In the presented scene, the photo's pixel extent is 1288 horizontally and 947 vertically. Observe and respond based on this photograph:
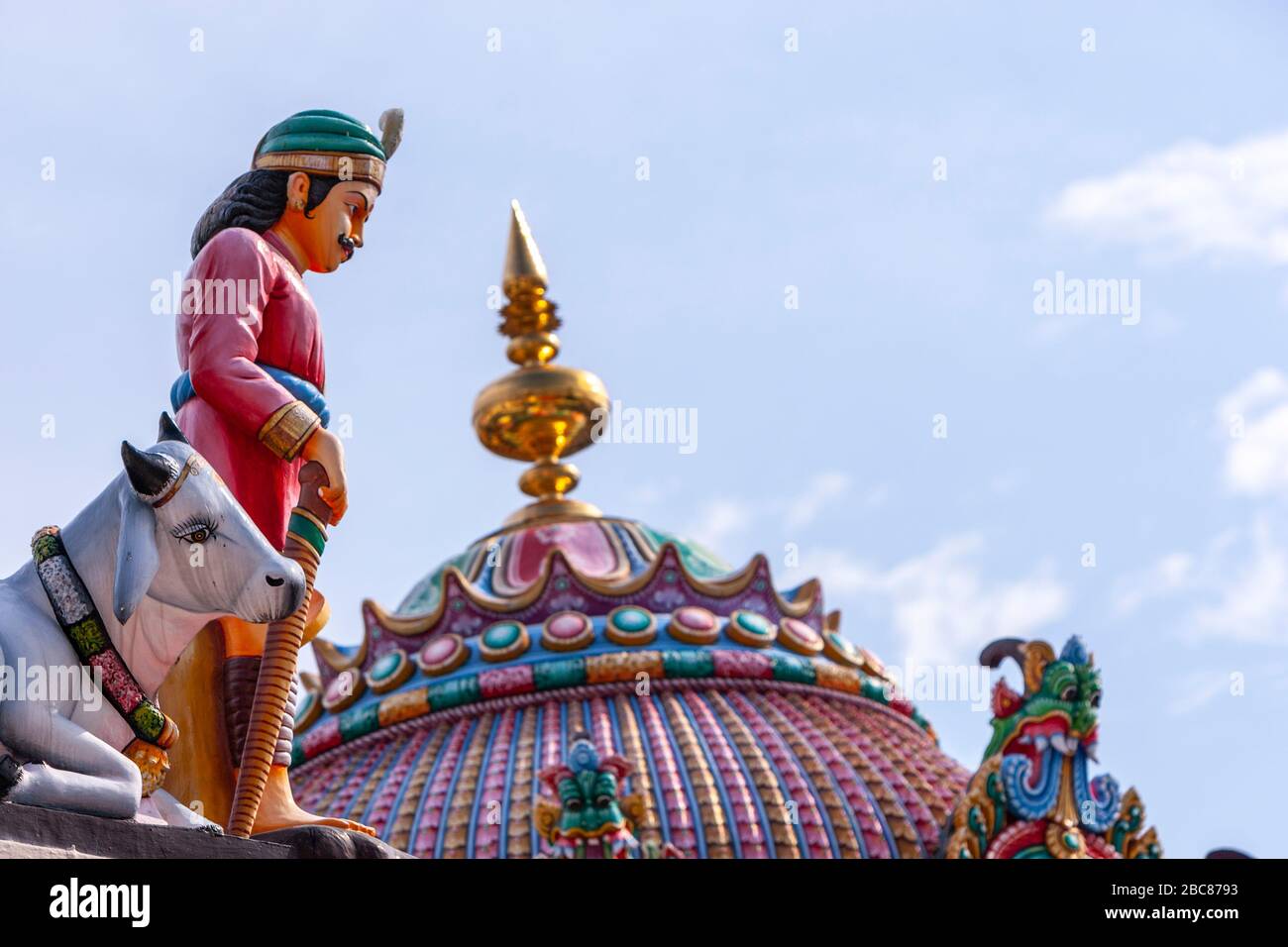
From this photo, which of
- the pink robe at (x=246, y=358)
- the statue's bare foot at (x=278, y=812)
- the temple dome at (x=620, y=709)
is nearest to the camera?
the statue's bare foot at (x=278, y=812)

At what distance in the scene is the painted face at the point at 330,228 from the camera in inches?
355

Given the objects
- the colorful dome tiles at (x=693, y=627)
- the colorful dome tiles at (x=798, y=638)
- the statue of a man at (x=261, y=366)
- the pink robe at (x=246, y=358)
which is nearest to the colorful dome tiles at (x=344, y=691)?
the colorful dome tiles at (x=693, y=627)

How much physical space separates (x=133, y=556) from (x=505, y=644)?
49.7 feet

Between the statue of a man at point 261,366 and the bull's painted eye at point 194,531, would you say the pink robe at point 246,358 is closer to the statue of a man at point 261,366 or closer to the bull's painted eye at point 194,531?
the statue of a man at point 261,366

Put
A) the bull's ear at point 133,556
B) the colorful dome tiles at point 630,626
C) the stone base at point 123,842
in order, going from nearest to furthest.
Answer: the stone base at point 123,842
the bull's ear at point 133,556
the colorful dome tiles at point 630,626

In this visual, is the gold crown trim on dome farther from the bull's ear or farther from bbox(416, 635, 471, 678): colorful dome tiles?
the bull's ear

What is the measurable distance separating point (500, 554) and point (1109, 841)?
23.0 feet

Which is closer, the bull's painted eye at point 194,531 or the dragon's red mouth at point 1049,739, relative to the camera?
the bull's painted eye at point 194,531

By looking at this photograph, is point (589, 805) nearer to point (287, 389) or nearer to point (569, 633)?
point (569, 633)

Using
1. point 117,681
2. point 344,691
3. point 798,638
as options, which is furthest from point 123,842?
point 798,638

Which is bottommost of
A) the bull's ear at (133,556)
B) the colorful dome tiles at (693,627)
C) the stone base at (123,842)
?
the stone base at (123,842)

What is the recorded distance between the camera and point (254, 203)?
895 centimetres

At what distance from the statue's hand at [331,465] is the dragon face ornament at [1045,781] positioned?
1248cm

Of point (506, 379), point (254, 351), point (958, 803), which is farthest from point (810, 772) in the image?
point (254, 351)
